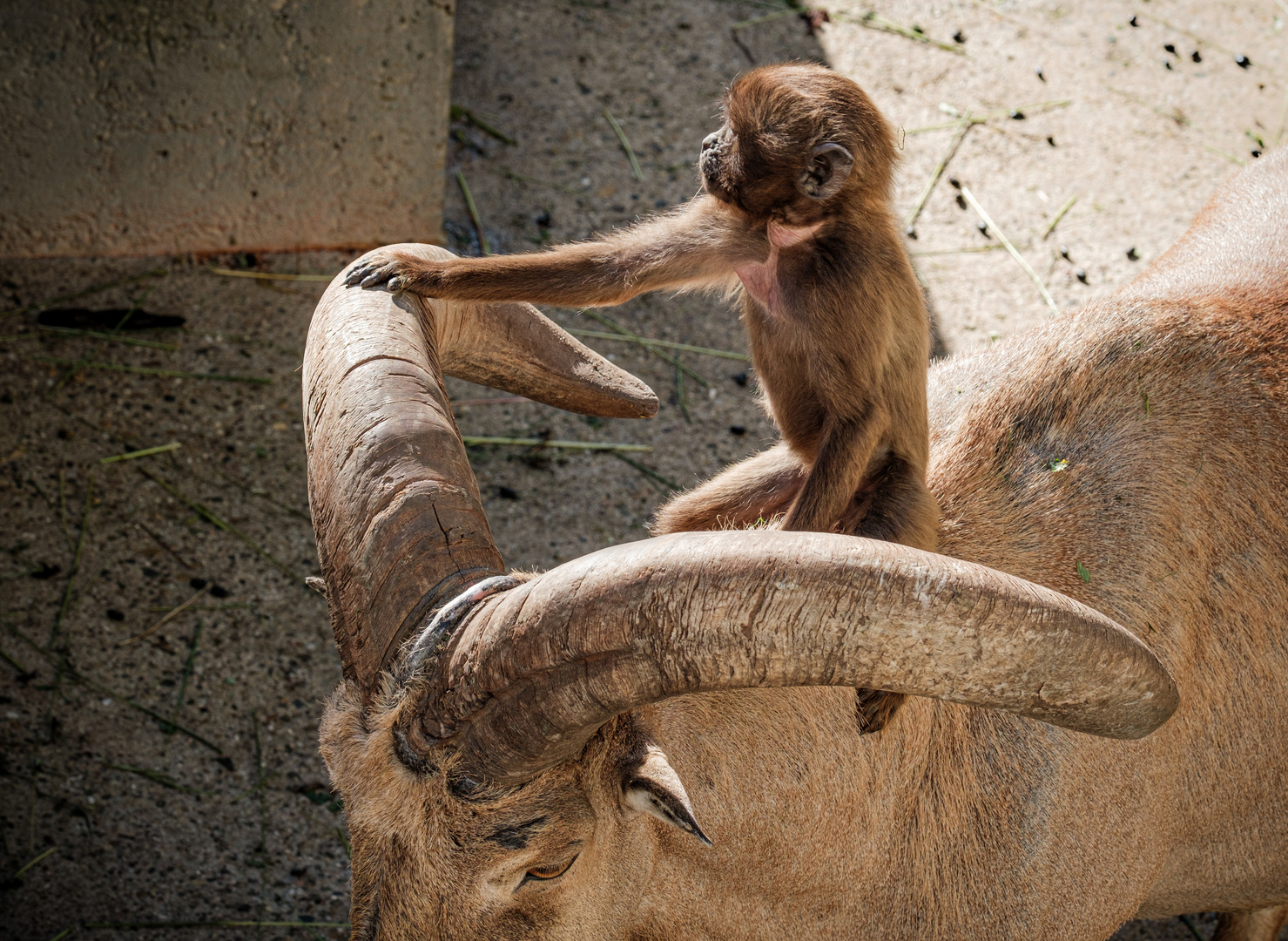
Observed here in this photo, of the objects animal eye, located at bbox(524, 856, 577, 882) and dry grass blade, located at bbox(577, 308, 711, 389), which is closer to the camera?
animal eye, located at bbox(524, 856, 577, 882)

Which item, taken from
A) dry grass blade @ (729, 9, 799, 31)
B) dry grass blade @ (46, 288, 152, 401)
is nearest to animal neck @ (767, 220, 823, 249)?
dry grass blade @ (46, 288, 152, 401)

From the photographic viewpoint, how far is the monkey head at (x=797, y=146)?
2920 mm

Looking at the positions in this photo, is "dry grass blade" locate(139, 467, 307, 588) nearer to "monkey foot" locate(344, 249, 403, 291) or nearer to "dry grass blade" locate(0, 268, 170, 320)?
"dry grass blade" locate(0, 268, 170, 320)

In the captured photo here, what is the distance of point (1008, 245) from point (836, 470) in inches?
185

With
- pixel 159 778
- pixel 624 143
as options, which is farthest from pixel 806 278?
pixel 624 143

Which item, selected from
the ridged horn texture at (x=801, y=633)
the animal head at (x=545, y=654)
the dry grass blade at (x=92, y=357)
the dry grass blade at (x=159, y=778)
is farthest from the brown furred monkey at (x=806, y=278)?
the dry grass blade at (x=92, y=357)

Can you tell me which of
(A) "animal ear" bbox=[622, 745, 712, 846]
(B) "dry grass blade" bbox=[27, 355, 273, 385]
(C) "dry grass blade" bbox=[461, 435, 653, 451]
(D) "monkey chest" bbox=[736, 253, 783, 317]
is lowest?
(C) "dry grass blade" bbox=[461, 435, 653, 451]

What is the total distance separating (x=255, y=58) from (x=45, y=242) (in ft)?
5.30

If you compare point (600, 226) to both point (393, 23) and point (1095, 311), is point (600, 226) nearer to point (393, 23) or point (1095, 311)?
point (393, 23)

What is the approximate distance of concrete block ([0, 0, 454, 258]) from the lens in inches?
237

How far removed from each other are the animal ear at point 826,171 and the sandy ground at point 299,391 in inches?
48.2

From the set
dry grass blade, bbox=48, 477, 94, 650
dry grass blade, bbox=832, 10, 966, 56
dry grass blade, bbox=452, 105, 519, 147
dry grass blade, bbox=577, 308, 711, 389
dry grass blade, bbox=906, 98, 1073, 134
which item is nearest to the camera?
dry grass blade, bbox=48, 477, 94, 650

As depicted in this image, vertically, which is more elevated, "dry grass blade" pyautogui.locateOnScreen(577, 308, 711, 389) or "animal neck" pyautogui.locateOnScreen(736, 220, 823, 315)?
"animal neck" pyautogui.locateOnScreen(736, 220, 823, 315)

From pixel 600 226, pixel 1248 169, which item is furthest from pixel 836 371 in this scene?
pixel 600 226
